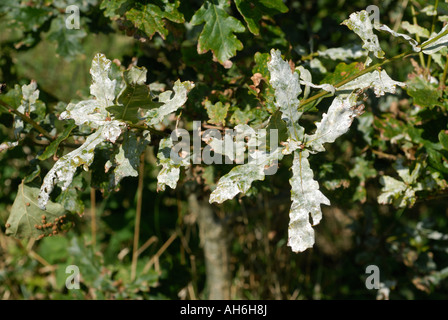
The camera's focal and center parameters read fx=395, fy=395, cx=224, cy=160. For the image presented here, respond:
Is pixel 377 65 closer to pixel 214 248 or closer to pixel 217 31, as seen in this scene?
pixel 217 31

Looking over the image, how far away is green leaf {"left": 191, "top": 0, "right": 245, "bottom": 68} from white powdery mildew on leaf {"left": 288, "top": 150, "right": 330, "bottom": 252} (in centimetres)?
38

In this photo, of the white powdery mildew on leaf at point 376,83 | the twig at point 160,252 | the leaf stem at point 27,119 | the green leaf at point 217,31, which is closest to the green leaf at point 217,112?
the green leaf at point 217,31

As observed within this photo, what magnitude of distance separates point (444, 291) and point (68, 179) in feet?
6.50

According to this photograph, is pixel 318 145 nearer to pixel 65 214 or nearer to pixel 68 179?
pixel 68 179

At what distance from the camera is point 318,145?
0.94 meters

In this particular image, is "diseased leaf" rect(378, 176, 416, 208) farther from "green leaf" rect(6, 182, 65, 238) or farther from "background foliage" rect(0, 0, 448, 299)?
"green leaf" rect(6, 182, 65, 238)

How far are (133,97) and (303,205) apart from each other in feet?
1.53

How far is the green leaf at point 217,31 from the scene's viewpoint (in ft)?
3.74

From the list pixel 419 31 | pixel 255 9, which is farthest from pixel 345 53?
pixel 255 9

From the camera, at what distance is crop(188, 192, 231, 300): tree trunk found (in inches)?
70.1

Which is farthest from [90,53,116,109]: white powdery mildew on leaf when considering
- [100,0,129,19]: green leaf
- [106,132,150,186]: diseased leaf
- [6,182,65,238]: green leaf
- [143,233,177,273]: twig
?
[143,233,177,273]: twig

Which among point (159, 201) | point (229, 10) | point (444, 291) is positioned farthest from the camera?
point (159, 201)

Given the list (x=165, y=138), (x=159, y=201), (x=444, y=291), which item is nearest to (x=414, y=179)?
(x=165, y=138)

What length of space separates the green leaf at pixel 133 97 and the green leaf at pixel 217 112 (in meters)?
0.22
